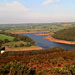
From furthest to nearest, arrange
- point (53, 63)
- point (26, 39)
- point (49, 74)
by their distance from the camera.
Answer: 1. point (26, 39)
2. point (53, 63)
3. point (49, 74)

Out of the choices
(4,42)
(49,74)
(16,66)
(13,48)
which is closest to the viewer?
(49,74)

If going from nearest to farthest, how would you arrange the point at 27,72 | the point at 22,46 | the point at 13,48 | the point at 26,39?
1. the point at 27,72
2. the point at 13,48
3. the point at 22,46
4. the point at 26,39

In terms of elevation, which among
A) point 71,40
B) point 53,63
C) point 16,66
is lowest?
point 71,40

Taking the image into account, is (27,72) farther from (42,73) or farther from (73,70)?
(73,70)

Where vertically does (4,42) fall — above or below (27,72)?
below

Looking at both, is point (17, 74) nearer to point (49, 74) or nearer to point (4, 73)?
point (4, 73)

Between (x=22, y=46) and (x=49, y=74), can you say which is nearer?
(x=49, y=74)

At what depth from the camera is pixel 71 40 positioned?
417ft

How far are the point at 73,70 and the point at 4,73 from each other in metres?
12.3

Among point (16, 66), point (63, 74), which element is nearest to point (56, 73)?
point (63, 74)

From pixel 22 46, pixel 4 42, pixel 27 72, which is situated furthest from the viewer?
pixel 4 42

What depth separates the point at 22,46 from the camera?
9069 centimetres

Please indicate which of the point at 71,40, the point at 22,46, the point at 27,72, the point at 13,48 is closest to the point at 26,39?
the point at 22,46

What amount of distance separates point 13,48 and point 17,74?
6726 centimetres
